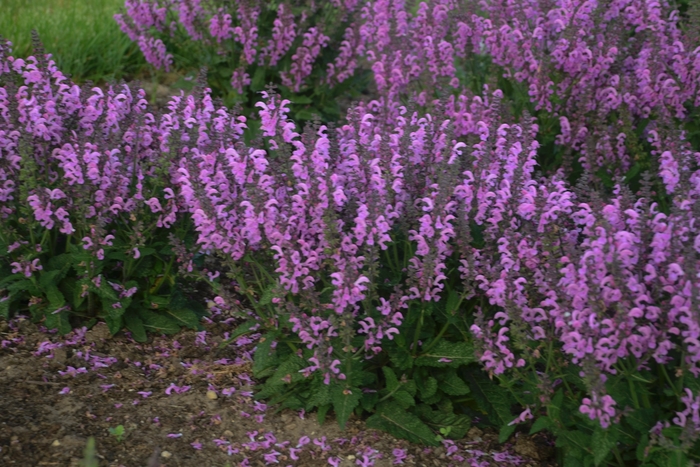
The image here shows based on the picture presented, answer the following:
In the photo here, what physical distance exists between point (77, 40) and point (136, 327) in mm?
3547

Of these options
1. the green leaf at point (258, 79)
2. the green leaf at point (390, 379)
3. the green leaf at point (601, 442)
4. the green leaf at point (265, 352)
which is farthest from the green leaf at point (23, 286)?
the green leaf at point (258, 79)

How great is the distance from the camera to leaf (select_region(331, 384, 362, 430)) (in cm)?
329

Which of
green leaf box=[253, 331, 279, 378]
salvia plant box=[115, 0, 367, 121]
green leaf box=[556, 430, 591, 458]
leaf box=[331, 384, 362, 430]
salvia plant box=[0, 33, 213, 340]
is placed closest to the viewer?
green leaf box=[556, 430, 591, 458]

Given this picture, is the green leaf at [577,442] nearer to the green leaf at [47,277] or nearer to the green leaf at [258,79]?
the green leaf at [47,277]

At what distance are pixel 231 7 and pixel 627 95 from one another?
3.01m

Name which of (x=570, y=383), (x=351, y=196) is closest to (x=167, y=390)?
(x=351, y=196)

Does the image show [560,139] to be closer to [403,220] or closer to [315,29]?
[403,220]

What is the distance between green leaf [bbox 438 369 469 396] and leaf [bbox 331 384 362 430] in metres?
0.39

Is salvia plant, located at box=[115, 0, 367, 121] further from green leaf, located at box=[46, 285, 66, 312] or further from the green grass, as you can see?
green leaf, located at box=[46, 285, 66, 312]

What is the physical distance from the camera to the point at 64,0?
810cm

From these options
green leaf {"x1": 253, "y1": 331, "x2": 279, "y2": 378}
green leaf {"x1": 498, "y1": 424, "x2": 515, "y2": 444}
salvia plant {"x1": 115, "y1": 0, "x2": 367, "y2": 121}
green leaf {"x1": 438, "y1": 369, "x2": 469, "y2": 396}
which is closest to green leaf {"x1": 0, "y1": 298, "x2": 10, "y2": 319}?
green leaf {"x1": 253, "y1": 331, "x2": 279, "y2": 378}

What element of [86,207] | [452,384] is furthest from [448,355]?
[86,207]

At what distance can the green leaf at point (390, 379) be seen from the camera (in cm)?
343

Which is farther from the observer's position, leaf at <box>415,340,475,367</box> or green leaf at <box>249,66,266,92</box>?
green leaf at <box>249,66,266,92</box>
